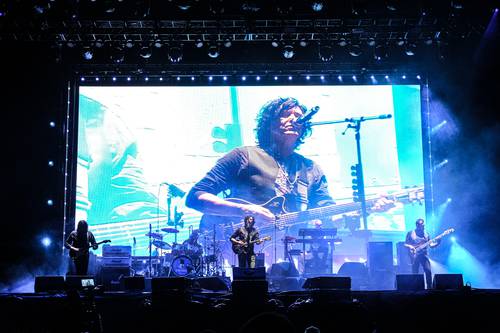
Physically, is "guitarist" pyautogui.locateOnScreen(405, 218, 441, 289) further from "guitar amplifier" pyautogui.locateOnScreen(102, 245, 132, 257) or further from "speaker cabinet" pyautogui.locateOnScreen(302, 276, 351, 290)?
"guitar amplifier" pyautogui.locateOnScreen(102, 245, 132, 257)

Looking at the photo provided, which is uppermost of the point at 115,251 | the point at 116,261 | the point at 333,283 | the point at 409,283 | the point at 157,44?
the point at 157,44

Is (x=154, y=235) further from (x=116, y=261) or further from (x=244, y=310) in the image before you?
(x=244, y=310)

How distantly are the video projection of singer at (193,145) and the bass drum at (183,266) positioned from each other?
1523 mm

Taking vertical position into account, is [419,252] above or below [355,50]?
below

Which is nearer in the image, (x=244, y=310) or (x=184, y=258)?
(x=244, y=310)

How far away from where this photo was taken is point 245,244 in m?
12.5

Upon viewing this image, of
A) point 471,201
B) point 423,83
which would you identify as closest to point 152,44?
point 423,83

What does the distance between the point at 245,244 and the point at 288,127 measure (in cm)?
421

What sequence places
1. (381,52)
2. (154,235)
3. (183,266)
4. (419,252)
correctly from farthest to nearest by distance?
(381,52)
(154,235)
(183,266)
(419,252)

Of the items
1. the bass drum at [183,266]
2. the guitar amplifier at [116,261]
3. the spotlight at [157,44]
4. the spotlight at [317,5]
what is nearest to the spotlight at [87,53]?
the spotlight at [157,44]

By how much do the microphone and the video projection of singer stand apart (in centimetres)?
12

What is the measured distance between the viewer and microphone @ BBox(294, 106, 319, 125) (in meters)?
15.5

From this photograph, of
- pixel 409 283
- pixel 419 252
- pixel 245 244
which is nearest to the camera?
pixel 409 283

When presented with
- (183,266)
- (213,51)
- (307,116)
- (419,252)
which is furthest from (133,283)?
(307,116)
